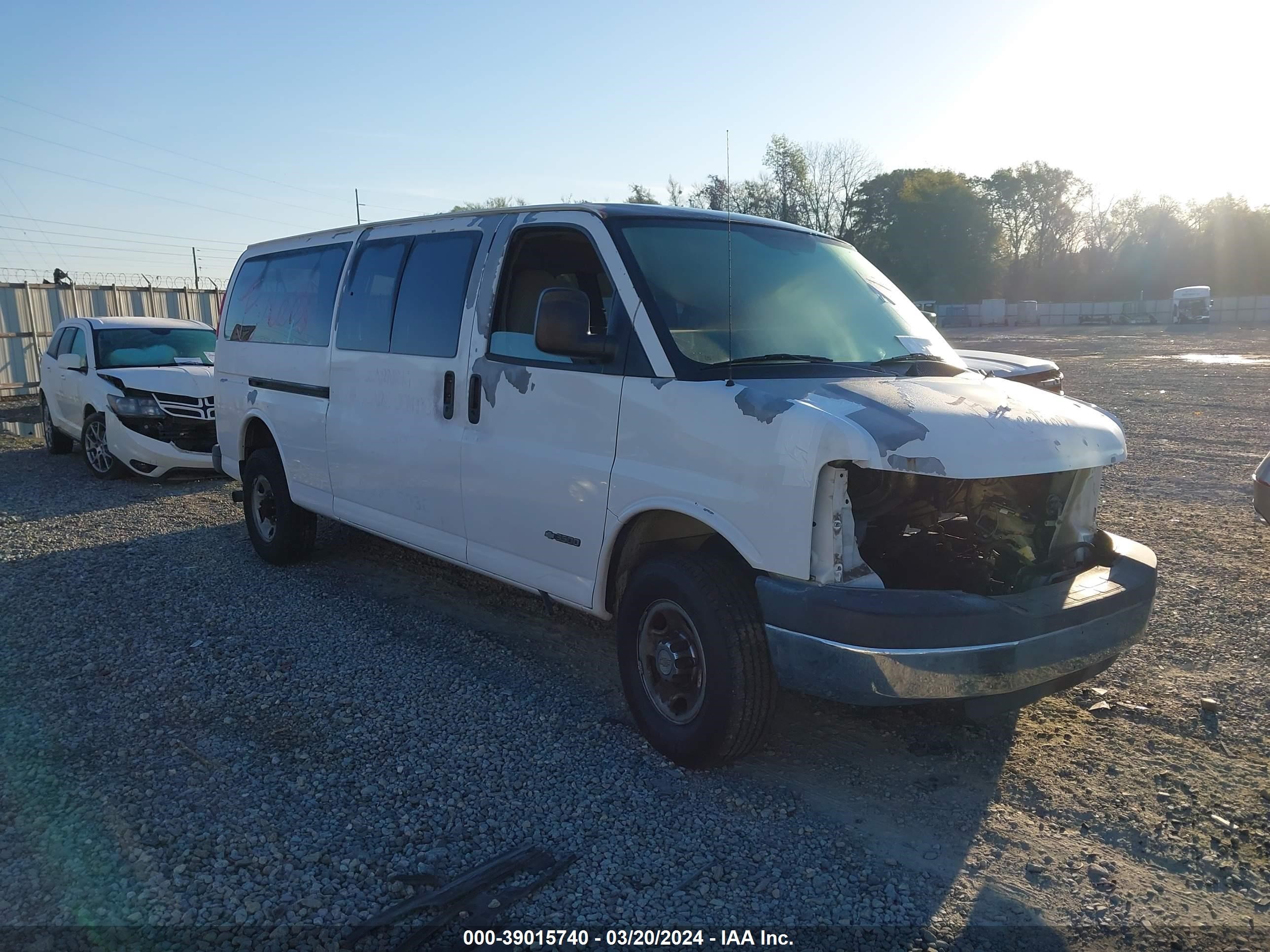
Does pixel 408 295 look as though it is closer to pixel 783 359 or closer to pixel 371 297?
pixel 371 297

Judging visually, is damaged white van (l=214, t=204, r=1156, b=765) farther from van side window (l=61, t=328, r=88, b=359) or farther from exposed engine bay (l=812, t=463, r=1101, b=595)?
van side window (l=61, t=328, r=88, b=359)

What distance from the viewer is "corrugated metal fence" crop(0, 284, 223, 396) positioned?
1920cm

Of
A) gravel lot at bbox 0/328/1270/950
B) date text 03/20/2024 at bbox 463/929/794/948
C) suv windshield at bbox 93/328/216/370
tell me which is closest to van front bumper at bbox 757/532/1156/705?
gravel lot at bbox 0/328/1270/950

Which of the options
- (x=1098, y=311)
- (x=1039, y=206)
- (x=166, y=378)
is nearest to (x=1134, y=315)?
(x=1098, y=311)

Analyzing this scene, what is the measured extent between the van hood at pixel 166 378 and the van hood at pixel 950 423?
8.63 metres

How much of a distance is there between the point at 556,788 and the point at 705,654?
79cm

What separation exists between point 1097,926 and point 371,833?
2.36 metres

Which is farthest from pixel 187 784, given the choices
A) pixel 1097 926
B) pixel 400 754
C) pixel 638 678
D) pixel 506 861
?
pixel 1097 926

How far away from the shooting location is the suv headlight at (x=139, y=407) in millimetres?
10188

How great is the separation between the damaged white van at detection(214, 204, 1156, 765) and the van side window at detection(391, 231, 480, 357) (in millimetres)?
19

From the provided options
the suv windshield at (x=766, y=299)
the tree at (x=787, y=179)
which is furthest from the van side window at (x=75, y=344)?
the tree at (x=787, y=179)

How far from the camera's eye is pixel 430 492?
5.00 m

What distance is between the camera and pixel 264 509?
273 inches

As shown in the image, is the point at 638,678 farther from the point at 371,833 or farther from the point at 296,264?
the point at 296,264
